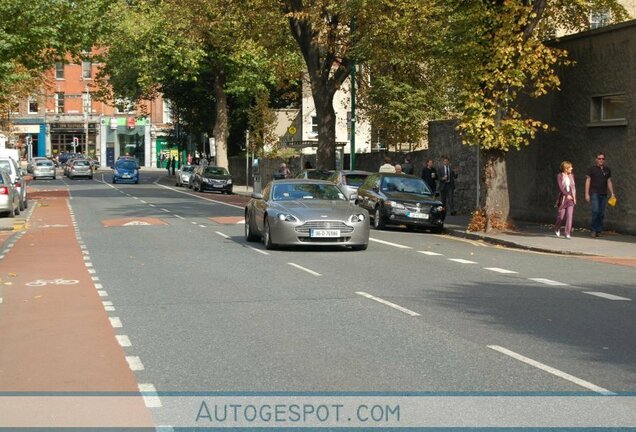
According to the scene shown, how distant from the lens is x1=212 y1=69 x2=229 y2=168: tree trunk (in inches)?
2594

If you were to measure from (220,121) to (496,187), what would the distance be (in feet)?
136

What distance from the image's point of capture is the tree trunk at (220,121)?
6588cm

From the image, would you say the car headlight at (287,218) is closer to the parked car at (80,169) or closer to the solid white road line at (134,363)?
the solid white road line at (134,363)

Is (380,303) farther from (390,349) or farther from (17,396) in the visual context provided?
(17,396)

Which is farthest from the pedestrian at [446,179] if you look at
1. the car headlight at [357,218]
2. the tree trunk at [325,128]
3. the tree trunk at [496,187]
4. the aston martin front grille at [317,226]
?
the aston martin front grille at [317,226]

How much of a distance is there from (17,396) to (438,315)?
5283mm

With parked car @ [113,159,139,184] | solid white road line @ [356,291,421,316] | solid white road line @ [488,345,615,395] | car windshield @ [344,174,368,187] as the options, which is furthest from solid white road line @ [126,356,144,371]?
parked car @ [113,159,139,184]

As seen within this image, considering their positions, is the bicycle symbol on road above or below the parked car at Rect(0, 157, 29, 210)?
below

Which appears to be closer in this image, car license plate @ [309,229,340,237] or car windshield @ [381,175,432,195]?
car license plate @ [309,229,340,237]

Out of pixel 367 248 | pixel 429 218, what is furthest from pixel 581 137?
pixel 367 248

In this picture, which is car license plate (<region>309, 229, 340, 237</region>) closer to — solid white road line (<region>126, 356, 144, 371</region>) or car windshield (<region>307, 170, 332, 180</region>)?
solid white road line (<region>126, 356, 144, 371</region>)

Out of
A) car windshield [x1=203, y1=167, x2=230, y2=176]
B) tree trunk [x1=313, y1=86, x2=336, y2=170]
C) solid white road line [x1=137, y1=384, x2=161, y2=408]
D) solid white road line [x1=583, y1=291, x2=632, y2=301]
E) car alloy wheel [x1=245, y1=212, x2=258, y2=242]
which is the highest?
tree trunk [x1=313, y1=86, x2=336, y2=170]

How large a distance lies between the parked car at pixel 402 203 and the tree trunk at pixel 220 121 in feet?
123

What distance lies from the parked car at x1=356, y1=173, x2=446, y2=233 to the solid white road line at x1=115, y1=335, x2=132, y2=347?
56.5 ft
